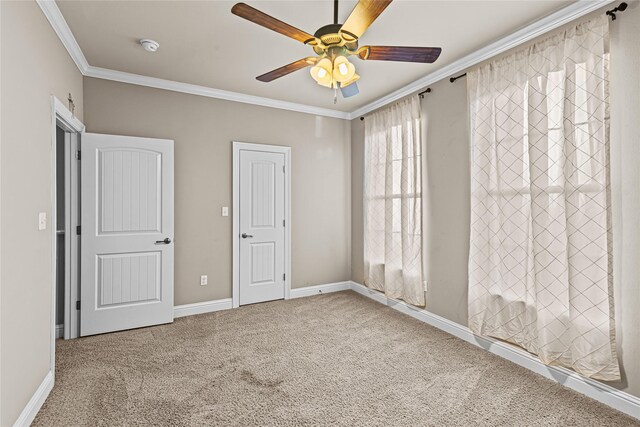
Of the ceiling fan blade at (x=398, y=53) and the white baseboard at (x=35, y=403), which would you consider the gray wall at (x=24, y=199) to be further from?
the ceiling fan blade at (x=398, y=53)

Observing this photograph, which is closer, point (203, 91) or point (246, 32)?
point (246, 32)

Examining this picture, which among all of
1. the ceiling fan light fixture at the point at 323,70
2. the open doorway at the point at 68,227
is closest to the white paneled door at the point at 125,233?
the open doorway at the point at 68,227

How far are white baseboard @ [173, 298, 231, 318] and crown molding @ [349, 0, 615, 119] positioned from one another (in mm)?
3351

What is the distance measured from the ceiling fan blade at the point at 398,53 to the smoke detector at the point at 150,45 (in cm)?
197

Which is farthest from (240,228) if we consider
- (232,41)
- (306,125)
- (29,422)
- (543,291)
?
(543,291)

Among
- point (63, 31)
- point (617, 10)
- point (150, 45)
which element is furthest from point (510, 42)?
point (63, 31)

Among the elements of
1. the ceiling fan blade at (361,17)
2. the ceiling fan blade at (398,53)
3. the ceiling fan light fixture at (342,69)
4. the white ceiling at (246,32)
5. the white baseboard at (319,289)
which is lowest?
the white baseboard at (319,289)

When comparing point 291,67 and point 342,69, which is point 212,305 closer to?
point 291,67

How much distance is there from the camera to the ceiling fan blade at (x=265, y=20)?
164cm

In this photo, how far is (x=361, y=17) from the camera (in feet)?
5.64

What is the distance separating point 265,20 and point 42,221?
1.99 meters

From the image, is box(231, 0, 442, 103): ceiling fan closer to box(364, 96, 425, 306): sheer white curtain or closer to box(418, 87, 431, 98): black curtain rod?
box(418, 87, 431, 98): black curtain rod

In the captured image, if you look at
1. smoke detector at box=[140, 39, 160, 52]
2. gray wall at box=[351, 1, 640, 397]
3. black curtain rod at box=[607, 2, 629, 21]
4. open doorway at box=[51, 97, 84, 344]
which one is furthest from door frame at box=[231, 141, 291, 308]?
black curtain rod at box=[607, 2, 629, 21]

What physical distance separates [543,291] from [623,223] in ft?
2.28
